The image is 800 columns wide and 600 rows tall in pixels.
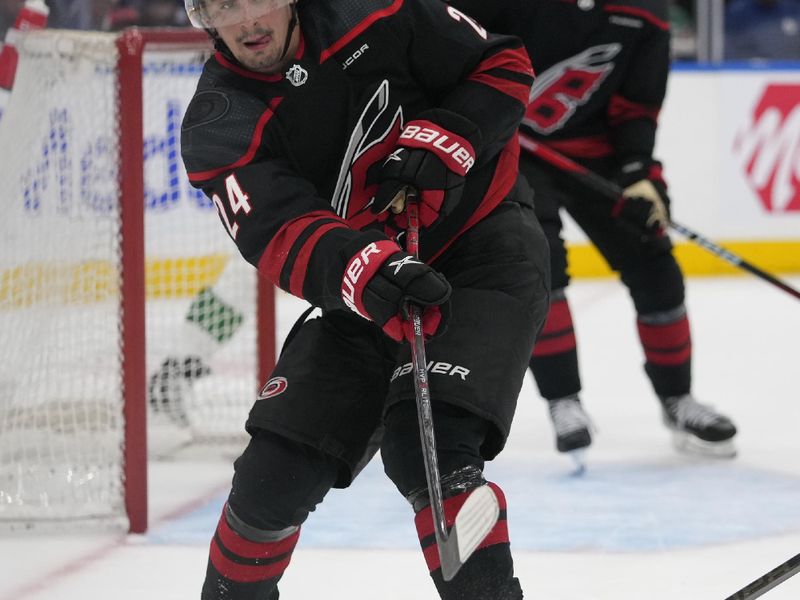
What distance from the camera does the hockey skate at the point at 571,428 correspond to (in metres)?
3.17

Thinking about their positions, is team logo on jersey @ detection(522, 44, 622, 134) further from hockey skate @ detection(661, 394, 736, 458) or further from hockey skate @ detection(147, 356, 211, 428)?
hockey skate @ detection(147, 356, 211, 428)

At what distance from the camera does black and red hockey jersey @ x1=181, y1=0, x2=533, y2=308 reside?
190cm

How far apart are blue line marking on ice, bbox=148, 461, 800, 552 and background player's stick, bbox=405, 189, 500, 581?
0.99 meters

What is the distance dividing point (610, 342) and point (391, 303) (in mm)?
3150

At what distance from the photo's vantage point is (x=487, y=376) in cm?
186

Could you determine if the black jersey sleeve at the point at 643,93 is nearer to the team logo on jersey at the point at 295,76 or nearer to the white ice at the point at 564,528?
the white ice at the point at 564,528

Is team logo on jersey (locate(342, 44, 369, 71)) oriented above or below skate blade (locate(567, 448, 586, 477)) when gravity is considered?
above

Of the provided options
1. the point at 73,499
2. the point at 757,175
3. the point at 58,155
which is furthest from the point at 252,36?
the point at 757,175

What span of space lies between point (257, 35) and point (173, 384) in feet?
5.37

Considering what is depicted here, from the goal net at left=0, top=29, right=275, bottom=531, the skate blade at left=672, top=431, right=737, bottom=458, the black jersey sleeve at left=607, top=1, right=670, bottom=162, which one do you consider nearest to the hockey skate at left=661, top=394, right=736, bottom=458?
the skate blade at left=672, top=431, right=737, bottom=458

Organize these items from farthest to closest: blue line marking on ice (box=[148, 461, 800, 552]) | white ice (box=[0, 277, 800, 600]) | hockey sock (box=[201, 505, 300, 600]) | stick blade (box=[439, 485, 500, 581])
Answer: blue line marking on ice (box=[148, 461, 800, 552]), white ice (box=[0, 277, 800, 600]), hockey sock (box=[201, 505, 300, 600]), stick blade (box=[439, 485, 500, 581])

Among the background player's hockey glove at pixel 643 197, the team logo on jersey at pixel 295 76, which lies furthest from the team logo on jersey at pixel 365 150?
the background player's hockey glove at pixel 643 197

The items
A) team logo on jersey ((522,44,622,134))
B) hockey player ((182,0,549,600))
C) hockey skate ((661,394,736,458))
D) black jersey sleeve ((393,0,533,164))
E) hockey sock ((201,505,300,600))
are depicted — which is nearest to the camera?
hockey player ((182,0,549,600))

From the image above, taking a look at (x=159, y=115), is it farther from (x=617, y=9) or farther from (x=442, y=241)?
(x=442, y=241)
